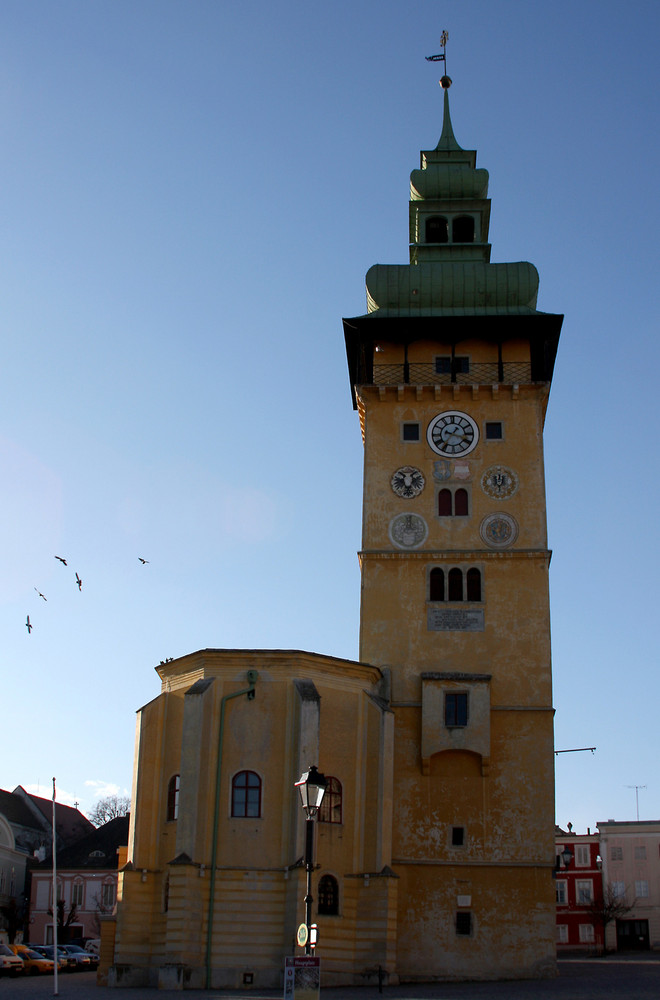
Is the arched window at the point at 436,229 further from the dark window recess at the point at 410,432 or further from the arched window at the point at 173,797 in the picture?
the arched window at the point at 173,797

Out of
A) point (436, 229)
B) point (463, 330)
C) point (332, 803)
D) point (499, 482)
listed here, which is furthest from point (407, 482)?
point (332, 803)

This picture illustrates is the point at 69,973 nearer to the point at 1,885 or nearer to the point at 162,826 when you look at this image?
the point at 162,826

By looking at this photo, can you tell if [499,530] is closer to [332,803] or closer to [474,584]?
[474,584]

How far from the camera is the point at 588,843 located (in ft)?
268

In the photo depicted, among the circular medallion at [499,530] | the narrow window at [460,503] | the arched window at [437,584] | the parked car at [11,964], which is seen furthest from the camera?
the parked car at [11,964]

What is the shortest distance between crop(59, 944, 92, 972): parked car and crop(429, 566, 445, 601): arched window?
22.6m

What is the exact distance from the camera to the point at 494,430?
143ft

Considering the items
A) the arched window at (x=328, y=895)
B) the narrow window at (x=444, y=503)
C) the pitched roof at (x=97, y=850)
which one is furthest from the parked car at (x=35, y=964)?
the narrow window at (x=444, y=503)

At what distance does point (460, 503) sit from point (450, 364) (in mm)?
5943

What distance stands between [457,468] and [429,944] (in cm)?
1700

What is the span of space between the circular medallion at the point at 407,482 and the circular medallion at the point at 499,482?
95.4 inches

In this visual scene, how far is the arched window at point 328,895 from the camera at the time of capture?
33.8 meters

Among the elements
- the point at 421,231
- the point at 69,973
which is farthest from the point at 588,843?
the point at 421,231

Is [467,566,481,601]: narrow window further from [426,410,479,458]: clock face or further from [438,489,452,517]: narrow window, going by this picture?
[426,410,479,458]: clock face
